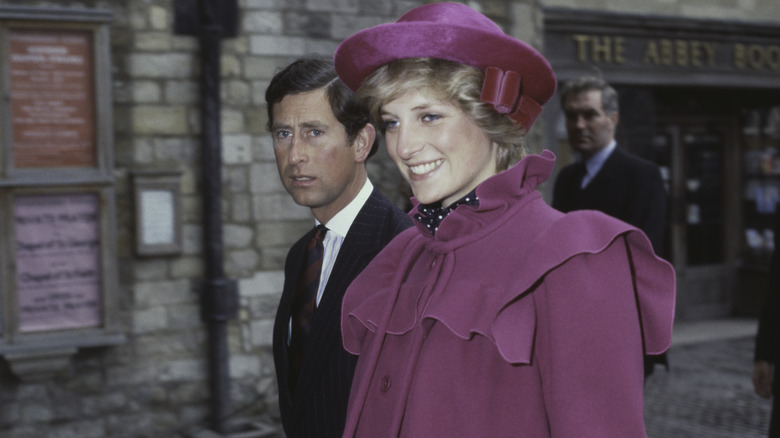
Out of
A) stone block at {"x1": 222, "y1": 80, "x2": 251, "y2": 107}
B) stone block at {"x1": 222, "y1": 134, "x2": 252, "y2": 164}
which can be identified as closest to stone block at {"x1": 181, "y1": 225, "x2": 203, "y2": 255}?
stone block at {"x1": 222, "y1": 134, "x2": 252, "y2": 164}

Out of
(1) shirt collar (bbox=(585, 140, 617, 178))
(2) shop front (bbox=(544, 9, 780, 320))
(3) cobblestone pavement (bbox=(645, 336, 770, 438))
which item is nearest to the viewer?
(1) shirt collar (bbox=(585, 140, 617, 178))

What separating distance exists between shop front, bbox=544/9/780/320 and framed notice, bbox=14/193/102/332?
5052 millimetres

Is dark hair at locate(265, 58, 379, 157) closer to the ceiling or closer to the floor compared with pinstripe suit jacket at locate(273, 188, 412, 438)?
closer to the ceiling

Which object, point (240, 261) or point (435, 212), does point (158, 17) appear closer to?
point (240, 261)

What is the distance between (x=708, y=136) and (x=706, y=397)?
14.0ft

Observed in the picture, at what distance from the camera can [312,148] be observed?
6.42 ft

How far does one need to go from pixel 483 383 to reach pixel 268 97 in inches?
34.2

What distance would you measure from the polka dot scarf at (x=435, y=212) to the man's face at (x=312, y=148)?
36 centimetres

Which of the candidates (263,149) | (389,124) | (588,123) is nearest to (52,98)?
(263,149)

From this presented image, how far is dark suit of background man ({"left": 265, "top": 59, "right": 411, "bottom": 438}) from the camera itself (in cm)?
192

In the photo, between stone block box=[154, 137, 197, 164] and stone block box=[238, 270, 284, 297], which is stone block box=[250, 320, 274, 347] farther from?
stone block box=[154, 137, 197, 164]

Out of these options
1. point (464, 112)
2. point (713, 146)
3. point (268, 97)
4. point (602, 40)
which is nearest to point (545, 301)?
point (464, 112)

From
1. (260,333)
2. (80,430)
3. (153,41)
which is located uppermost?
(153,41)

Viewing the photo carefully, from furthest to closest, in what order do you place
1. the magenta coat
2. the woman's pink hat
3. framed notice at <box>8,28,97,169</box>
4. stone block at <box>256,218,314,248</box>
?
stone block at <box>256,218,314,248</box>
framed notice at <box>8,28,97,169</box>
the woman's pink hat
the magenta coat
